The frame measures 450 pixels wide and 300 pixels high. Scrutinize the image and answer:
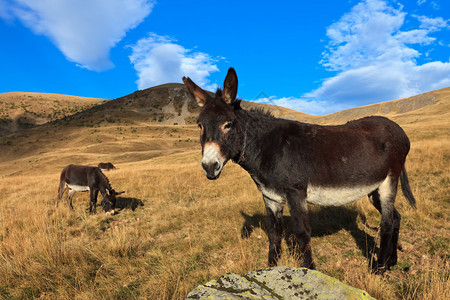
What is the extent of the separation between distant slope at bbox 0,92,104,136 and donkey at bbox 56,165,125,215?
99.2 meters

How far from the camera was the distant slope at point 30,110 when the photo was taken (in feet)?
280

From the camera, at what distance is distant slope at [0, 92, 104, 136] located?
3365 inches

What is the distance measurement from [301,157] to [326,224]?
139 inches

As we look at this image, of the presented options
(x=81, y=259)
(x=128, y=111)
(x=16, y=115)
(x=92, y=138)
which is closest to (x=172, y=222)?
(x=81, y=259)

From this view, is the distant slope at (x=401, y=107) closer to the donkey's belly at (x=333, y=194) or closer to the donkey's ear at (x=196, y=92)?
the donkey's belly at (x=333, y=194)

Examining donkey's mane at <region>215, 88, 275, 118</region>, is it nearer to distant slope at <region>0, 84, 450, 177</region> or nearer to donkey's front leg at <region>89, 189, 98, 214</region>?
donkey's front leg at <region>89, 189, 98, 214</region>

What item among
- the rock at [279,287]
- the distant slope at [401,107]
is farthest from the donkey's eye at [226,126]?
the distant slope at [401,107]

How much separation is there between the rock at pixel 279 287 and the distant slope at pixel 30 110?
4333 inches

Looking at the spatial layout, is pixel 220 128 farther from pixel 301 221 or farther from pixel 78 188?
→ pixel 78 188

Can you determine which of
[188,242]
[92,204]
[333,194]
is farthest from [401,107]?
[92,204]

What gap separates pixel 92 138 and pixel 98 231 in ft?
191

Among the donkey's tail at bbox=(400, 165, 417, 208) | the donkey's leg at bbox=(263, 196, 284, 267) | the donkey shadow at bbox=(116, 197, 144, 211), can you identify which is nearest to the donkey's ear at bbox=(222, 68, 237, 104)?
the donkey's leg at bbox=(263, 196, 284, 267)

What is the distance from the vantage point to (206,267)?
4.08m

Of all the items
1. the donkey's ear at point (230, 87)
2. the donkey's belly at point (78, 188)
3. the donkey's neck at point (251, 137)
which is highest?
the donkey's ear at point (230, 87)
